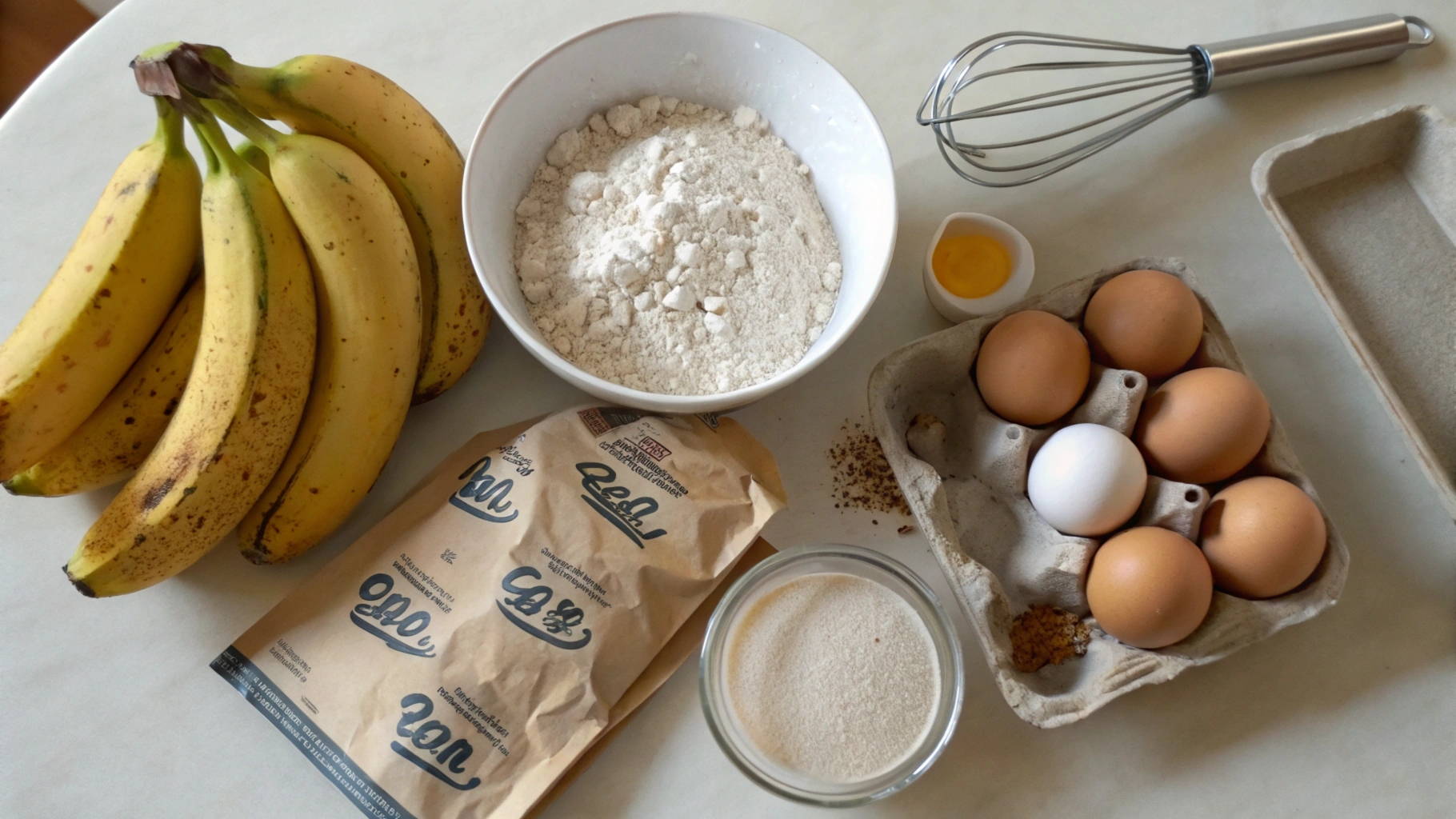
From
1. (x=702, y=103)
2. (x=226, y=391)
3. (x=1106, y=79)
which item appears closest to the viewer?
(x=226, y=391)

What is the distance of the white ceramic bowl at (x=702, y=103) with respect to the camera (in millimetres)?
693

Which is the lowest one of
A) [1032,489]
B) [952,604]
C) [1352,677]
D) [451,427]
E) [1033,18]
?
[1352,677]

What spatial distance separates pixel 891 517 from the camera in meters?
0.79

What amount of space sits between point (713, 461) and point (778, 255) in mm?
196

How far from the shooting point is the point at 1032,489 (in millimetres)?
727

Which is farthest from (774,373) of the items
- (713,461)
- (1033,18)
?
(1033,18)

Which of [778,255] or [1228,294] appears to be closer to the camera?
[778,255]

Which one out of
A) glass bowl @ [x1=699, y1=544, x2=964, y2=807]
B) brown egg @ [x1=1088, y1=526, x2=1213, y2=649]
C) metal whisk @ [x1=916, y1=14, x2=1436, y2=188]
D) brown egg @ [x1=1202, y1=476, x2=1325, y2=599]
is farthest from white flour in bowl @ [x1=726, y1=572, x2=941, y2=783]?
metal whisk @ [x1=916, y1=14, x2=1436, y2=188]

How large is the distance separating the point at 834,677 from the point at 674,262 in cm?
38

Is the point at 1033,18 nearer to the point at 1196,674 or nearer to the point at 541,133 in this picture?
the point at 541,133

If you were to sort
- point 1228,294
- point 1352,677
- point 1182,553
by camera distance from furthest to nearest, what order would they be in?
point 1228,294
point 1352,677
point 1182,553

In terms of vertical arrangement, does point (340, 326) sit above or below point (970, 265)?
above

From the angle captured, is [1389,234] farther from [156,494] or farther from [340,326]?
[156,494]

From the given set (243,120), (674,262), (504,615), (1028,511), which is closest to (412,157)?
(243,120)
